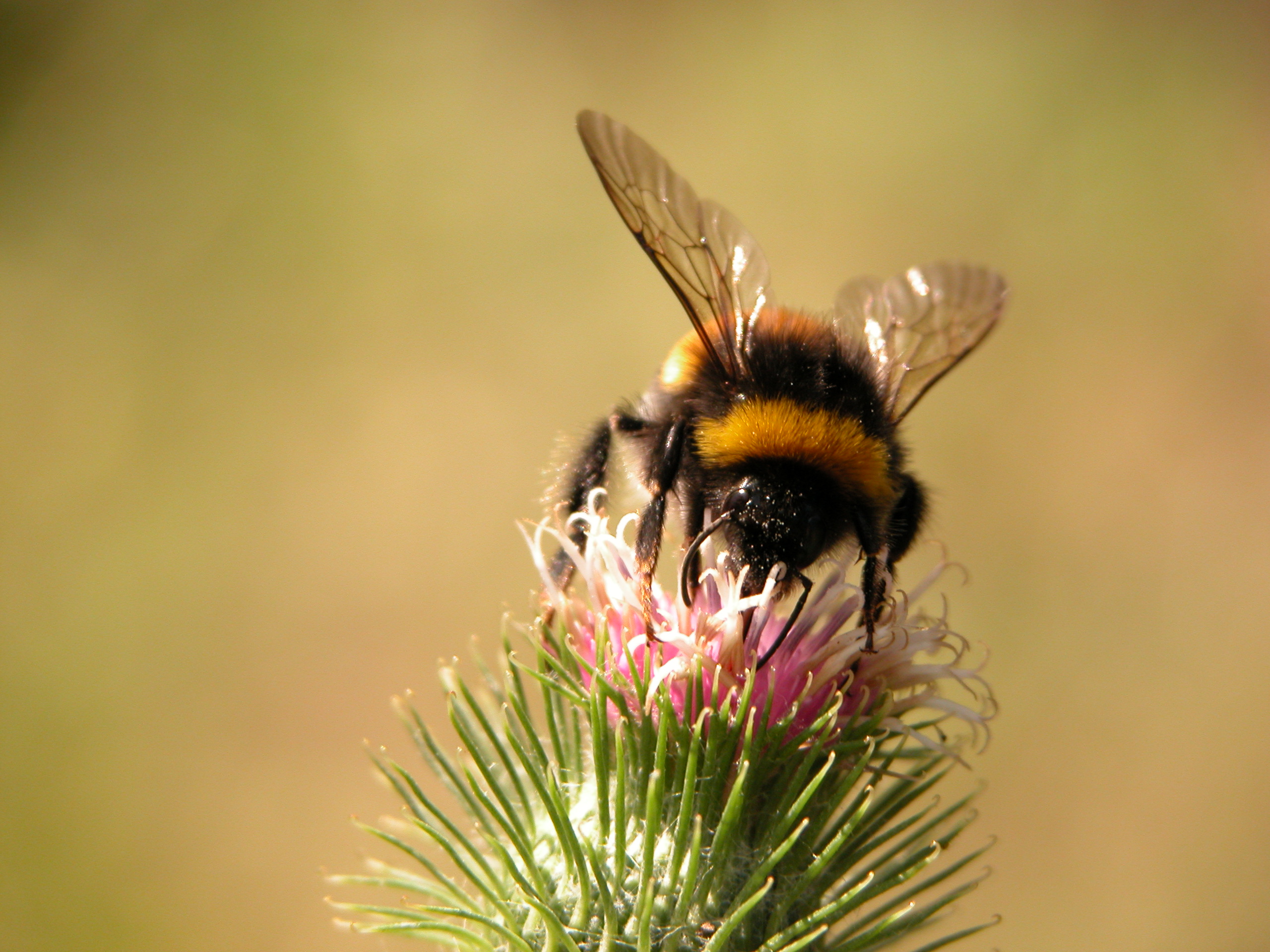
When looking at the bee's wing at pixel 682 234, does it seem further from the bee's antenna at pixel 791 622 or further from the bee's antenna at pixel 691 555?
the bee's antenna at pixel 791 622

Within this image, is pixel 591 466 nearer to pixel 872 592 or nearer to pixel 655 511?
pixel 655 511

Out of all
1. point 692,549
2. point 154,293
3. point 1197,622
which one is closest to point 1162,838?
point 1197,622

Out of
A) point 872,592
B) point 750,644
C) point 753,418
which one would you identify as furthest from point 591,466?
point 872,592

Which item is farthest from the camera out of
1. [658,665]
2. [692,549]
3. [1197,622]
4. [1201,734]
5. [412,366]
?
[412,366]

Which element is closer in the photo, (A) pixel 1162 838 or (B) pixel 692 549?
(B) pixel 692 549

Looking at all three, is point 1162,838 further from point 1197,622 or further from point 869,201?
point 869,201

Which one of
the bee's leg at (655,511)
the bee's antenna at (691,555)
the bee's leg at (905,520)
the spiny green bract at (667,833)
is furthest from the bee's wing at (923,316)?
the spiny green bract at (667,833)
